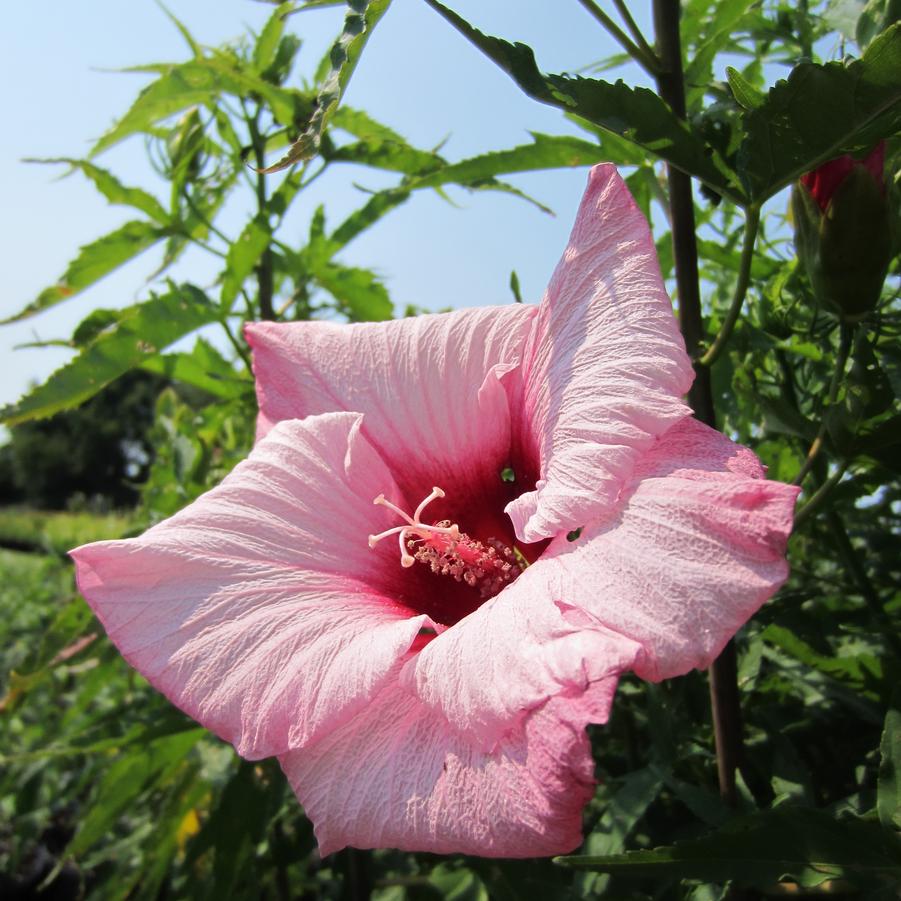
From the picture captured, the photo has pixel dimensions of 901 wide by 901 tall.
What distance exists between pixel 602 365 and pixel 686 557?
18 cm

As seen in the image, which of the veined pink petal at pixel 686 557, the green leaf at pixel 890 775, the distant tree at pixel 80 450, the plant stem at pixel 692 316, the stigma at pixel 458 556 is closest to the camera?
the veined pink petal at pixel 686 557

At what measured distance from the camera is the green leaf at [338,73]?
2.05 ft

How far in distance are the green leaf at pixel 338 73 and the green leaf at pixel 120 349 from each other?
716 mm

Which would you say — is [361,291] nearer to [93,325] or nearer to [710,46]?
[93,325]

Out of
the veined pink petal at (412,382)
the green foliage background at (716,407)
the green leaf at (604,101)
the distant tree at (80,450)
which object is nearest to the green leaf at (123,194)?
the green foliage background at (716,407)

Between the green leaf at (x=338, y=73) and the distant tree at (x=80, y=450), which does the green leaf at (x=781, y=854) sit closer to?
the green leaf at (x=338, y=73)

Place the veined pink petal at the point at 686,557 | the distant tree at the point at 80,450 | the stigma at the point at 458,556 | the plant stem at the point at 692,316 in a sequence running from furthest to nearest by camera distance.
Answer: the distant tree at the point at 80,450 < the stigma at the point at 458,556 < the plant stem at the point at 692,316 < the veined pink petal at the point at 686,557

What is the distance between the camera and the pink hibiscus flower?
605 millimetres

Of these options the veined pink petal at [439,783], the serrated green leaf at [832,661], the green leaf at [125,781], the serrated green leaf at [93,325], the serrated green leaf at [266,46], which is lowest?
the green leaf at [125,781]

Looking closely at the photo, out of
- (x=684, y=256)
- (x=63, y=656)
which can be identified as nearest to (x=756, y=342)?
(x=684, y=256)

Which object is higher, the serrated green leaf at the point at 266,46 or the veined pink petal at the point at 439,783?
the serrated green leaf at the point at 266,46

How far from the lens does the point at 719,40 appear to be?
0.97 metres

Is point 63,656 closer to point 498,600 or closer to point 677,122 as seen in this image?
point 498,600

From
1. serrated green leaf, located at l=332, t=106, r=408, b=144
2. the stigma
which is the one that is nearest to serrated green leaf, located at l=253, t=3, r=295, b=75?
serrated green leaf, located at l=332, t=106, r=408, b=144
